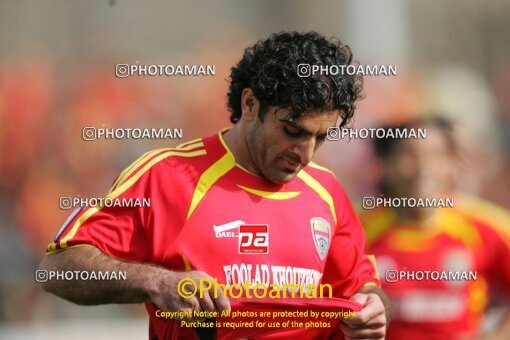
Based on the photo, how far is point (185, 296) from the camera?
1495mm

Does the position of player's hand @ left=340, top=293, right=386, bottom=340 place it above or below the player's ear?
below

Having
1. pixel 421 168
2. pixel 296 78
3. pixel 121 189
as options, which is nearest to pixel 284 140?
pixel 296 78

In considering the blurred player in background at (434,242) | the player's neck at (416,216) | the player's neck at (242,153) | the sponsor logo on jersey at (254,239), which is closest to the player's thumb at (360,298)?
the sponsor logo on jersey at (254,239)

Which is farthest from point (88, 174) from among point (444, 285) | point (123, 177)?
point (444, 285)

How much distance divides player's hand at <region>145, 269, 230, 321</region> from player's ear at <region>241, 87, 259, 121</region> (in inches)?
14.3

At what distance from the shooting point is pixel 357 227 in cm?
181

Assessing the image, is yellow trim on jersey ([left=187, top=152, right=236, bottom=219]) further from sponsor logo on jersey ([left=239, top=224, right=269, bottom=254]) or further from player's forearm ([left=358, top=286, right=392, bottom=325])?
player's forearm ([left=358, top=286, right=392, bottom=325])

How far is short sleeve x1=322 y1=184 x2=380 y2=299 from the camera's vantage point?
1.74 meters

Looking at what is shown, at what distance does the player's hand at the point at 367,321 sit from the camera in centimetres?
164

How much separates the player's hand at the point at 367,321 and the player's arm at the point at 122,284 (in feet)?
0.92

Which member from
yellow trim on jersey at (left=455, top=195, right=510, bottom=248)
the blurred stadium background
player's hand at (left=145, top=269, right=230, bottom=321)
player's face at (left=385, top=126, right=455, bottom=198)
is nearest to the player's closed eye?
player's hand at (left=145, top=269, right=230, bottom=321)

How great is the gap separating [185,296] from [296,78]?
49cm

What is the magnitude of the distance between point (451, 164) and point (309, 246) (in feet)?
3.34

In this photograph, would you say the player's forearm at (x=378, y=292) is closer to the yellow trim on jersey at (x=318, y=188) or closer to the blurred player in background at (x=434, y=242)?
the yellow trim on jersey at (x=318, y=188)
